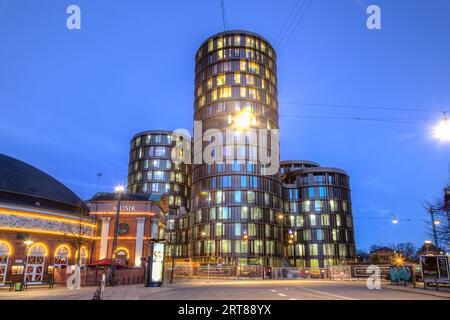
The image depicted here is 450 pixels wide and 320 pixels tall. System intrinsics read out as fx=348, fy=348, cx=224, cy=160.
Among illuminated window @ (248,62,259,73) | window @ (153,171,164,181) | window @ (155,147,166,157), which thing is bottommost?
window @ (153,171,164,181)

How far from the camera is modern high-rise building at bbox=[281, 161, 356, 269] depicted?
279 feet

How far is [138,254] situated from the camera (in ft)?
160

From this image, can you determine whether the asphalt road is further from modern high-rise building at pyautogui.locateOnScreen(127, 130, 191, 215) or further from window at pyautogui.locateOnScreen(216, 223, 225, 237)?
modern high-rise building at pyautogui.locateOnScreen(127, 130, 191, 215)

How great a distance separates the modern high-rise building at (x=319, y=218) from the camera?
84.9 meters

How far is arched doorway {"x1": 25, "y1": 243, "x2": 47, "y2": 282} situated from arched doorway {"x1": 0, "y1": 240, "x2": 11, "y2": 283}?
1.97m

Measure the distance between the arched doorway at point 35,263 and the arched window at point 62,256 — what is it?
1590mm

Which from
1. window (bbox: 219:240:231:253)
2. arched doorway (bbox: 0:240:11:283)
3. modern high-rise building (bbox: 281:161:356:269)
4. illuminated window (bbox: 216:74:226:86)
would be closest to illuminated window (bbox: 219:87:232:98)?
illuminated window (bbox: 216:74:226:86)

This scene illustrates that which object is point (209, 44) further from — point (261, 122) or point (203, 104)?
point (261, 122)

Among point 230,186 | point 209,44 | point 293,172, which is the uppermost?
point 209,44

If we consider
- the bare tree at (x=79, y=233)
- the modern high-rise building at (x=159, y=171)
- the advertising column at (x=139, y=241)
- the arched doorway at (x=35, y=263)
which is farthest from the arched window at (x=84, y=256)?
the modern high-rise building at (x=159, y=171)

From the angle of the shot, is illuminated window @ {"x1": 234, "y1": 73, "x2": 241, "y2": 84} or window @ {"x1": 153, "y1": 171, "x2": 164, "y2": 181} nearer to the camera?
illuminated window @ {"x1": 234, "y1": 73, "x2": 241, "y2": 84}

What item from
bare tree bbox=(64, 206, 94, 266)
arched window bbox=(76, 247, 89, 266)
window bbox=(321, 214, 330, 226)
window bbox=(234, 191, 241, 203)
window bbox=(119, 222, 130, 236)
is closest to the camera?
bare tree bbox=(64, 206, 94, 266)
